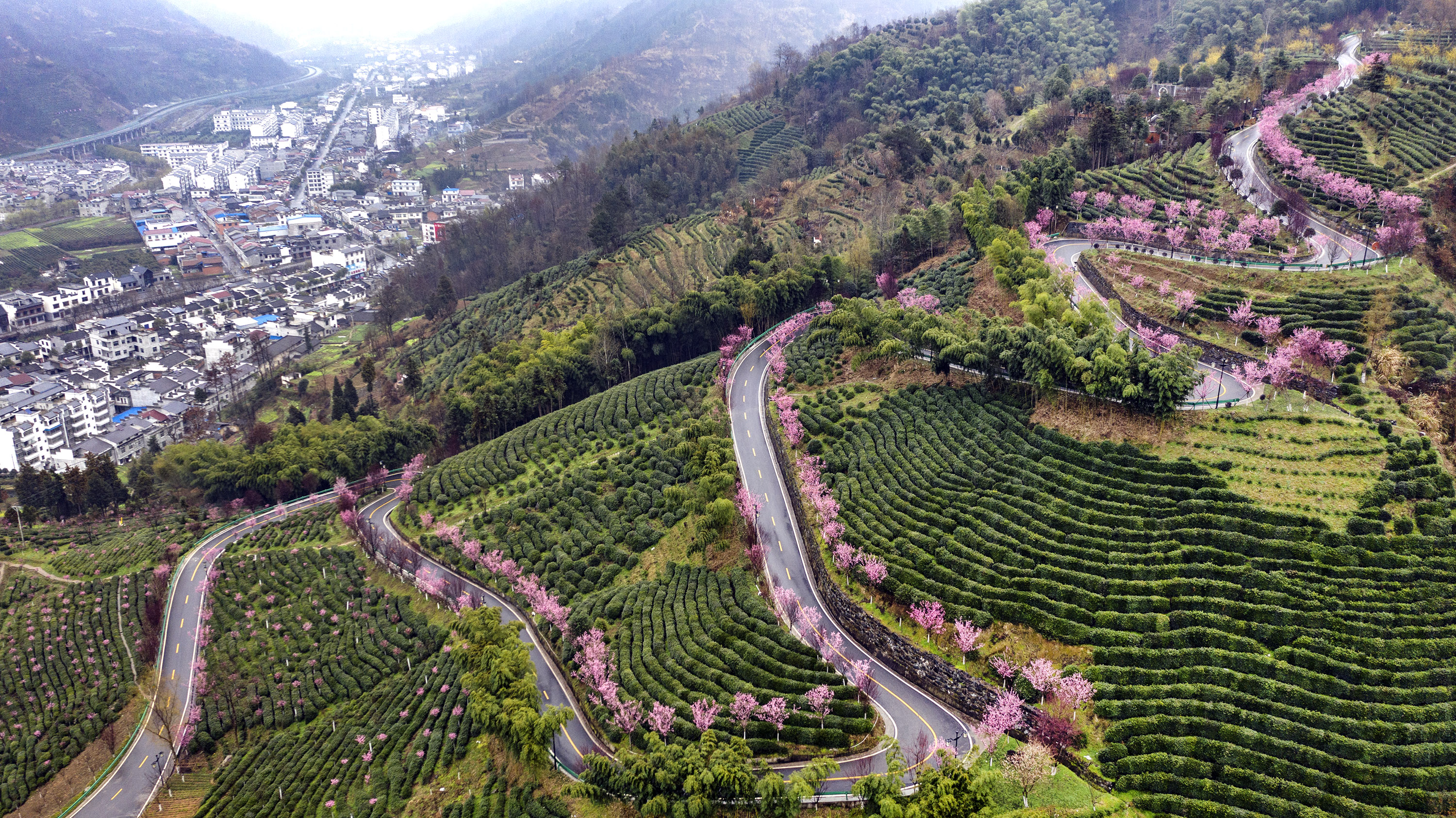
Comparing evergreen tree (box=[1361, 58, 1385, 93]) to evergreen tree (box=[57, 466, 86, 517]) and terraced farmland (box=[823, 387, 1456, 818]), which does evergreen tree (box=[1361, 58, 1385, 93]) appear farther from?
evergreen tree (box=[57, 466, 86, 517])

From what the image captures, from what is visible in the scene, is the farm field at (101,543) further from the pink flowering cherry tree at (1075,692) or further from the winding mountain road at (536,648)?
the pink flowering cherry tree at (1075,692)

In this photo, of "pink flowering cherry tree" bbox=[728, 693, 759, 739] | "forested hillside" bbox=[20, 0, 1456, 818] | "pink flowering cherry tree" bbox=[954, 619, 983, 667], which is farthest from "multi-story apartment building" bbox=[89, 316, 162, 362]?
"pink flowering cherry tree" bbox=[954, 619, 983, 667]

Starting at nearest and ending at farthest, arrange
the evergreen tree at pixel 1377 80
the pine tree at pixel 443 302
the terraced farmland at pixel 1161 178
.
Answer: the terraced farmland at pixel 1161 178 < the evergreen tree at pixel 1377 80 < the pine tree at pixel 443 302

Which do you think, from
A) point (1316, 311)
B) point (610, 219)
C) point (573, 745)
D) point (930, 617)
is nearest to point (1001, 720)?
point (930, 617)

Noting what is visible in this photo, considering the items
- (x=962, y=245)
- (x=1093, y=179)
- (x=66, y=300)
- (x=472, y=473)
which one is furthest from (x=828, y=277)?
(x=66, y=300)

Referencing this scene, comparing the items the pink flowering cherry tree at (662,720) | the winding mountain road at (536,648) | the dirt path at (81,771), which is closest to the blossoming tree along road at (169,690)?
the dirt path at (81,771)
